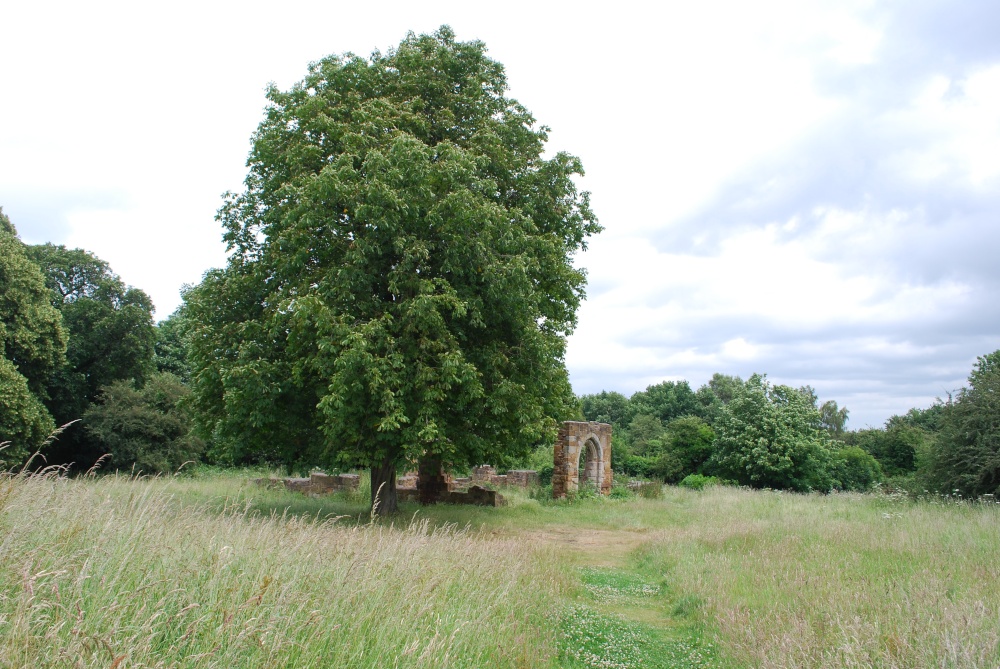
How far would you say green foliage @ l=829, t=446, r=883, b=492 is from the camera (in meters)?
29.5

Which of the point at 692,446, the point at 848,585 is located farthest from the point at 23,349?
the point at 692,446

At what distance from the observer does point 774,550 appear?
924 centimetres

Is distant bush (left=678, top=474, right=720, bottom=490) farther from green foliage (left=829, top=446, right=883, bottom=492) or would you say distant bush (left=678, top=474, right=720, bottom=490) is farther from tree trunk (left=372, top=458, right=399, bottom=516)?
tree trunk (left=372, top=458, right=399, bottom=516)

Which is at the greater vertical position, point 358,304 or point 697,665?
point 358,304

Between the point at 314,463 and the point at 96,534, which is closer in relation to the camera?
the point at 96,534

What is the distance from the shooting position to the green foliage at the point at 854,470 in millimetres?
29547

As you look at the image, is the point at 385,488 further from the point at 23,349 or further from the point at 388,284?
A: the point at 23,349

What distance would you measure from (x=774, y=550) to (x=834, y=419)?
198 ft

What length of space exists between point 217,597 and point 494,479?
23.4 metres

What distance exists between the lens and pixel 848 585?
6.73 meters

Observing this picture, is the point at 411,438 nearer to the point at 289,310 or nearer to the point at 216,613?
the point at 289,310

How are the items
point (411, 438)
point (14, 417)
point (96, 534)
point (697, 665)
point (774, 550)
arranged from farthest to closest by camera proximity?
point (14, 417) < point (411, 438) < point (774, 550) < point (697, 665) < point (96, 534)

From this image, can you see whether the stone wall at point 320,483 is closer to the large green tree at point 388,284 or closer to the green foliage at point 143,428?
the green foliage at point 143,428

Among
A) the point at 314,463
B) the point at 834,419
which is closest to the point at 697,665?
the point at 314,463
